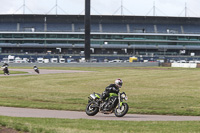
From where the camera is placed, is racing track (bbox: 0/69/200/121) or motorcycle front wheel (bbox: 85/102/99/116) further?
motorcycle front wheel (bbox: 85/102/99/116)

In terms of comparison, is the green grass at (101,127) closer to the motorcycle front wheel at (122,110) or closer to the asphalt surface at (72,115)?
the motorcycle front wheel at (122,110)

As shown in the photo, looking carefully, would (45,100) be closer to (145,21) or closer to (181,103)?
(181,103)

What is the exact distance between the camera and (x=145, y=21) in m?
150

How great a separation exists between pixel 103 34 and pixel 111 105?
129 metres

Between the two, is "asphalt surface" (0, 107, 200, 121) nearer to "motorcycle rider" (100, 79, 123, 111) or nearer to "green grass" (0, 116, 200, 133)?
"motorcycle rider" (100, 79, 123, 111)

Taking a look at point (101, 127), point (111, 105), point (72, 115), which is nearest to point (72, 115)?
point (72, 115)

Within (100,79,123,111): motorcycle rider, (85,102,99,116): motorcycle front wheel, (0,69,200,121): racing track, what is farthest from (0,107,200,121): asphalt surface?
(100,79,123,111): motorcycle rider

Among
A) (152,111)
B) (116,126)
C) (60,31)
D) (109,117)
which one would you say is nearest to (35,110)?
(109,117)

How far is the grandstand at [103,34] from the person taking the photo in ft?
474

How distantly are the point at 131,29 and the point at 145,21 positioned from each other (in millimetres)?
6315

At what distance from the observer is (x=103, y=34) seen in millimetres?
144375

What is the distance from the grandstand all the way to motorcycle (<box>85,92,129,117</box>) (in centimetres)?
12423

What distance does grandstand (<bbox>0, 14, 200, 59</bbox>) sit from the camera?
5694 inches

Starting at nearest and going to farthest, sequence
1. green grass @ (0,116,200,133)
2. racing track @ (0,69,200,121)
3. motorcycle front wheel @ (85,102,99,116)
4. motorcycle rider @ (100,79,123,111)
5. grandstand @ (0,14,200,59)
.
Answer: green grass @ (0,116,200,133), motorcycle rider @ (100,79,123,111), racing track @ (0,69,200,121), motorcycle front wheel @ (85,102,99,116), grandstand @ (0,14,200,59)
